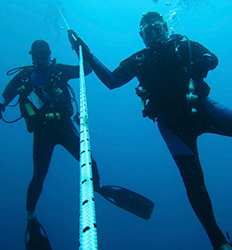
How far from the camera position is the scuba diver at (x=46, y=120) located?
630cm

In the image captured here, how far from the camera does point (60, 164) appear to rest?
40344 millimetres

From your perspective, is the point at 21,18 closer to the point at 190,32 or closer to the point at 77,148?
the point at 190,32

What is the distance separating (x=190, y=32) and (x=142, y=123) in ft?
38.8

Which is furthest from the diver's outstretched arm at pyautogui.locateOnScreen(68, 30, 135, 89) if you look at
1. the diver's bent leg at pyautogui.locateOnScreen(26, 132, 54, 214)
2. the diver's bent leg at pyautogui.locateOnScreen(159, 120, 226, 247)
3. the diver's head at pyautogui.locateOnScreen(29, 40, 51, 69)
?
the diver's bent leg at pyautogui.locateOnScreen(26, 132, 54, 214)

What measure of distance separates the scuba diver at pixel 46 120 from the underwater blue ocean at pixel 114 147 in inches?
943

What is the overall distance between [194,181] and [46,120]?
2.77 m

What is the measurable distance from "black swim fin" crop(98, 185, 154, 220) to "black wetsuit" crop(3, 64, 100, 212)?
1.19 feet

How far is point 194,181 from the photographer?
14.1 ft

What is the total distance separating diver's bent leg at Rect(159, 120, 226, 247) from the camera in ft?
13.2

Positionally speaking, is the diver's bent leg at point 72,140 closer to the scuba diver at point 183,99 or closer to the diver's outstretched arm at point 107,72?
the diver's outstretched arm at point 107,72

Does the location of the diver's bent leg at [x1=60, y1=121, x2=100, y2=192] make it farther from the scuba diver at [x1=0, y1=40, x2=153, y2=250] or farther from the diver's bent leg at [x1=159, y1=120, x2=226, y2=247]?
the diver's bent leg at [x1=159, y1=120, x2=226, y2=247]

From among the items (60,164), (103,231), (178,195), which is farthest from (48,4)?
(178,195)

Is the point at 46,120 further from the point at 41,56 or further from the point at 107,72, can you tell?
the point at 107,72

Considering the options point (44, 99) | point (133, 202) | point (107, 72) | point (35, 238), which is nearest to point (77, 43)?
point (107, 72)
